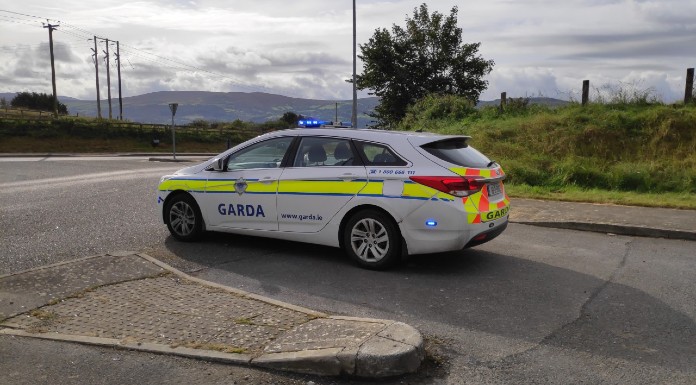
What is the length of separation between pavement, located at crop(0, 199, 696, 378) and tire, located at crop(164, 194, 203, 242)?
4.00 ft

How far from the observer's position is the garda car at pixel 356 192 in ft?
19.6

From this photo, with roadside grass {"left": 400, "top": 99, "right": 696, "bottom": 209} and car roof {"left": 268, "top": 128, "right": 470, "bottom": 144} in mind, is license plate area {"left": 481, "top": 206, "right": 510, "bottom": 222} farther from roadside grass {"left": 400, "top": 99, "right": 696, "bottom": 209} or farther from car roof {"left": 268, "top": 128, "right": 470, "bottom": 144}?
roadside grass {"left": 400, "top": 99, "right": 696, "bottom": 209}

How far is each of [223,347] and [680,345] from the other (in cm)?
328

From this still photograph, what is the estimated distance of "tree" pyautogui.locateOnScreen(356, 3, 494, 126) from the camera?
4009 cm

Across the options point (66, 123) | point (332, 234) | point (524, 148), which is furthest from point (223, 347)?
point (66, 123)

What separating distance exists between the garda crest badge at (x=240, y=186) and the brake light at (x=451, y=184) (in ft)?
7.30

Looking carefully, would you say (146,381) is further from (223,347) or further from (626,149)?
(626,149)

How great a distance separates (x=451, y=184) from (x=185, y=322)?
9.48 feet

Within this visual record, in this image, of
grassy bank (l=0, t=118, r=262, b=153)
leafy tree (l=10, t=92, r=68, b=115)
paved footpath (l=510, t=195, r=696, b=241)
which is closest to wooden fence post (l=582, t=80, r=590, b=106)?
paved footpath (l=510, t=195, r=696, b=241)

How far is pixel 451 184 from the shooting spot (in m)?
5.89

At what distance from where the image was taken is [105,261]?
618cm

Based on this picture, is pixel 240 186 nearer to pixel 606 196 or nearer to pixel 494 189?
pixel 494 189

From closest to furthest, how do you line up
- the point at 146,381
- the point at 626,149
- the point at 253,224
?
the point at 146,381
the point at 253,224
the point at 626,149

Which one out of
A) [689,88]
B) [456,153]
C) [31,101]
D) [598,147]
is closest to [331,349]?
[456,153]
